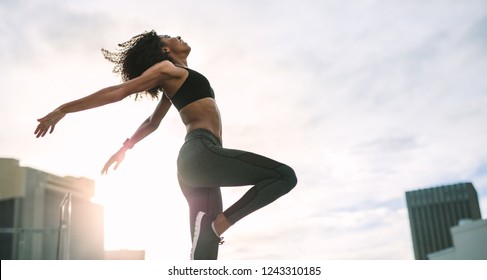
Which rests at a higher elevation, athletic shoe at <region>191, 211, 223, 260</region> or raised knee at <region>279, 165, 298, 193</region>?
raised knee at <region>279, 165, 298, 193</region>

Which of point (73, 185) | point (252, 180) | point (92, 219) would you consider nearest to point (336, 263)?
point (252, 180)

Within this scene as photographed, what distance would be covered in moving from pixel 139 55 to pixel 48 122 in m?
1.31

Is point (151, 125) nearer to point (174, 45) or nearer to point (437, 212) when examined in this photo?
point (174, 45)

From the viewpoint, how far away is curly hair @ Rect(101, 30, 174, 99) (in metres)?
4.34

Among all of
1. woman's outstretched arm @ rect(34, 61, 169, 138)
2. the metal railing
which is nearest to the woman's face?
woman's outstretched arm @ rect(34, 61, 169, 138)

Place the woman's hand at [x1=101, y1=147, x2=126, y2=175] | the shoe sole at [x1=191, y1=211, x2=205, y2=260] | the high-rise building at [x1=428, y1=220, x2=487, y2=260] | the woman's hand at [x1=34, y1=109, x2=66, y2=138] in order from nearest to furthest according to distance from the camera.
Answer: the woman's hand at [x1=34, y1=109, x2=66, y2=138], the shoe sole at [x1=191, y1=211, x2=205, y2=260], the woman's hand at [x1=101, y1=147, x2=126, y2=175], the high-rise building at [x1=428, y1=220, x2=487, y2=260]

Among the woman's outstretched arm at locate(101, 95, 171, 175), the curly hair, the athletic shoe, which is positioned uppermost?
the curly hair

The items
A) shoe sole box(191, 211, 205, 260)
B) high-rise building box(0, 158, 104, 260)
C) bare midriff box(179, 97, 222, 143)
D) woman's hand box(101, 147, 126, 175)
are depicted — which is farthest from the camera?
high-rise building box(0, 158, 104, 260)

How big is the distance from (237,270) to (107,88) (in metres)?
1.83

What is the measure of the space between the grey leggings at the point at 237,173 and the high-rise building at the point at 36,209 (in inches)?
828

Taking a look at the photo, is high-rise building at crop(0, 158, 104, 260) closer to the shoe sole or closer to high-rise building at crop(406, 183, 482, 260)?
the shoe sole

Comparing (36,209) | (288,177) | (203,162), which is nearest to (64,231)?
(203,162)

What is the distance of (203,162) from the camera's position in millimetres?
3525

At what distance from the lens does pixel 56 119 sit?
11.0 ft
